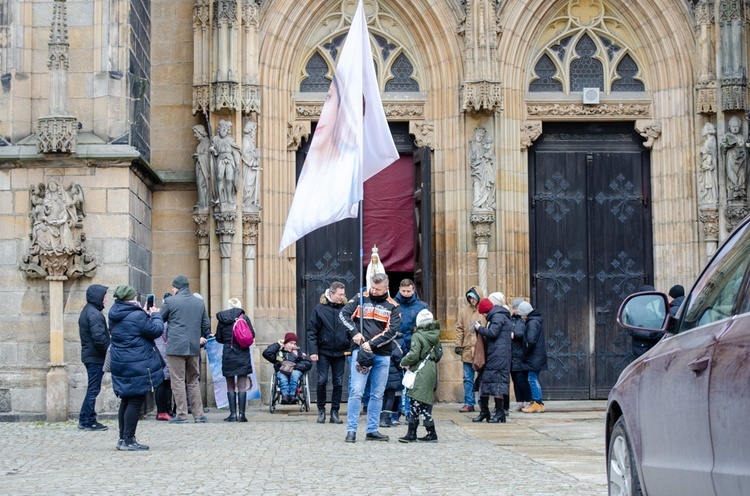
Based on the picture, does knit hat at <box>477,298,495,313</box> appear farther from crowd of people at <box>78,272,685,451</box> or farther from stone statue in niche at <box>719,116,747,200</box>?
stone statue in niche at <box>719,116,747,200</box>

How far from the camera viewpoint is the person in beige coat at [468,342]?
17672 mm

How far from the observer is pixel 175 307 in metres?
15.8

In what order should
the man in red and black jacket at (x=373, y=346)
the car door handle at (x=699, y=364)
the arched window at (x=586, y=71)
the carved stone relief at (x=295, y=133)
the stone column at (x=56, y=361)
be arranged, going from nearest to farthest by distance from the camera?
the car door handle at (x=699, y=364) → the man in red and black jacket at (x=373, y=346) → the stone column at (x=56, y=361) → the carved stone relief at (x=295, y=133) → the arched window at (x=586, y=71)

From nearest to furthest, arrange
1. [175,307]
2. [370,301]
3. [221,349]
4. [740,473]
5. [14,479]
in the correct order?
[740,473], [14,479], [370,301], [175,307], [221,349]

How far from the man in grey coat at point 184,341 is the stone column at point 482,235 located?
5.11 metres

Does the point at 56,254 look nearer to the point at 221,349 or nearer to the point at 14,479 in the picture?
the point at 221,349

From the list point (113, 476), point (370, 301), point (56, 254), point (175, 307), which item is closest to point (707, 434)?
point (113, 476)

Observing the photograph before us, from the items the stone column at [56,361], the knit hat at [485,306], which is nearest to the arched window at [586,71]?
the knit hat at [485,306]

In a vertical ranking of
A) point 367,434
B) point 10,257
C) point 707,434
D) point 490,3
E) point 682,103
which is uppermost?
point 490,3

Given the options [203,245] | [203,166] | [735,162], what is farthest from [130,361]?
[735,162]

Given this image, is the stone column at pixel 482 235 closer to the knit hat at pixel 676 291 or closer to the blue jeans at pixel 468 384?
the blue jeans at pixel 468 384

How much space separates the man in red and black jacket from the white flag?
961 mm

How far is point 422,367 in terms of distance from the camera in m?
13.0

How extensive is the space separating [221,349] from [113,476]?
7862 millimetres
